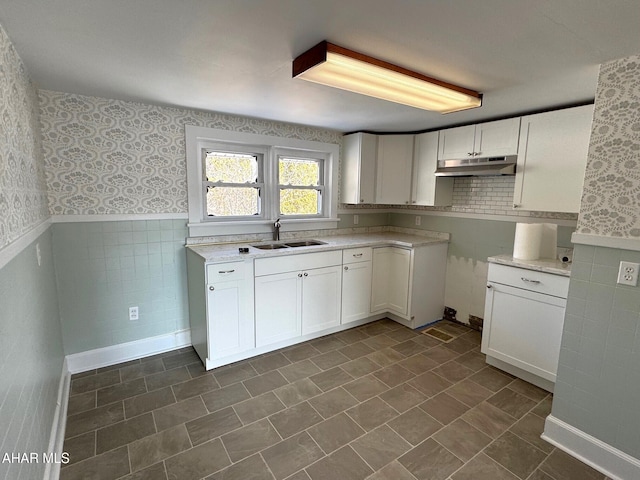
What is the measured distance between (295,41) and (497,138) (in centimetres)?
217

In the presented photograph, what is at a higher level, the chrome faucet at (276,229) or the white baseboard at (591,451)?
the chrome faucet at (276,229)

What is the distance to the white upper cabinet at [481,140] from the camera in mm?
2758

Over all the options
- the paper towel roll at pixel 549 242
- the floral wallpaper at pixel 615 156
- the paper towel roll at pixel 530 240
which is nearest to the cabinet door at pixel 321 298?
the paper towel roll at pixel 530 240

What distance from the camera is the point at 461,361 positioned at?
2.83 metres

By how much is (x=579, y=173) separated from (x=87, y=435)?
3786 mm

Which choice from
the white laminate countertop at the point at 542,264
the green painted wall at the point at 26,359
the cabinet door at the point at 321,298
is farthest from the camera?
the cabinet door at the point at 321,298

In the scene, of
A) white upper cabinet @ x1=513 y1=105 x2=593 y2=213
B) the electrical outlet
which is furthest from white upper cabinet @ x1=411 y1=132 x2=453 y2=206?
the electrical outlet

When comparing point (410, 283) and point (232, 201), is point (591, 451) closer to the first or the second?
point (410, 283)

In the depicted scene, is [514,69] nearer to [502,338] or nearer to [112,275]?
[502,338]

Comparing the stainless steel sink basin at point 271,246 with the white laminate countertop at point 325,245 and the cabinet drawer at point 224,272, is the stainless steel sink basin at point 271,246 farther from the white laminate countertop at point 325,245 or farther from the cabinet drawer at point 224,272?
the cabinet drawer at point 224,272

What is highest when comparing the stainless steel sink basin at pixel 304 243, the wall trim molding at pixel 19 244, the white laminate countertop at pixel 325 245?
the wall trim molding at pixel 19 244

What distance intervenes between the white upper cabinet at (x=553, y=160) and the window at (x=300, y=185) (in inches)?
80.0

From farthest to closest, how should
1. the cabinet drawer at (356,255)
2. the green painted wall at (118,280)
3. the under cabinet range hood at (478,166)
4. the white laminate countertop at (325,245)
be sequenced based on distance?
1. the cabinet drawer at (356,255)
2. the under cabinet range hood at (478,166)
3. the white laminate countertop at (325,245)
4. the green painted wall at (118,280)

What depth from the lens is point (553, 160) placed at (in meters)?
2.52
